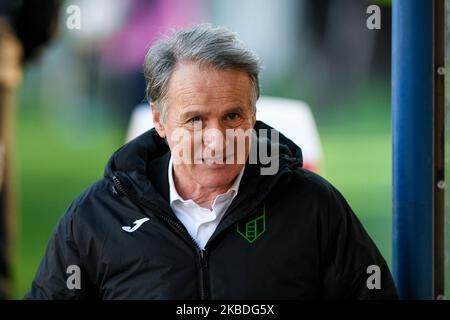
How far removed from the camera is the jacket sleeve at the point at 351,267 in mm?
2008

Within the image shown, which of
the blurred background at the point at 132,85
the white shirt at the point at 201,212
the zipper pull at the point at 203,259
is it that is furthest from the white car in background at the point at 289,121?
the zipper pull at the point at 203,259

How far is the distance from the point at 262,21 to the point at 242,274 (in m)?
1.37

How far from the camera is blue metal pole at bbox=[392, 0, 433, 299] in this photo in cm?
213

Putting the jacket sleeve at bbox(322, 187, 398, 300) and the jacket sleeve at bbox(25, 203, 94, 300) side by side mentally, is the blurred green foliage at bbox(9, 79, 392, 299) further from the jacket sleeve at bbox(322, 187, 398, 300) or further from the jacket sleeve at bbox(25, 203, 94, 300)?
the jacket sleeve at bbox(322, 187, 398, 300)

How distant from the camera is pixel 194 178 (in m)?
2.13

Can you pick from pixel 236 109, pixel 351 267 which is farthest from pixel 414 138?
pixel 236 109

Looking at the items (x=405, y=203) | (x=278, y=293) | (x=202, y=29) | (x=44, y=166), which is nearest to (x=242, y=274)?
(x=278, y=293)

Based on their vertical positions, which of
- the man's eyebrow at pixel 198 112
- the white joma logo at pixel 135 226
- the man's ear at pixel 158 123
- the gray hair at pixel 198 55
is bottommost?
the white joma logo at pixel 135 226

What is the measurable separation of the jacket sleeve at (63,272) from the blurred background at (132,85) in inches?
33.4

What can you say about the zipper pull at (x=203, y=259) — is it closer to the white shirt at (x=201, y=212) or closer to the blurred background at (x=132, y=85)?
the white shirt at (x=201, y=212)

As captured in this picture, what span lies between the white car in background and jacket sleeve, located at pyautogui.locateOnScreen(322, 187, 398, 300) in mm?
1048

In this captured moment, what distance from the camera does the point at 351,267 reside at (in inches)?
79.7

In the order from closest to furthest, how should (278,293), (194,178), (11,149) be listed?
1. (278,293)
2. (194,178)
3. (11,149)
